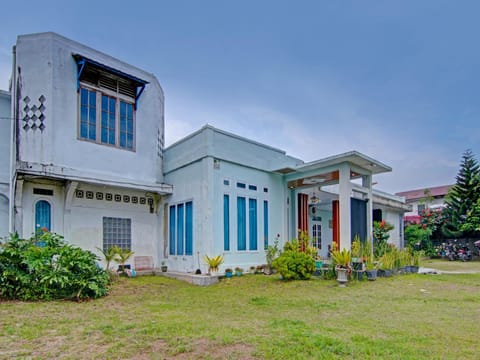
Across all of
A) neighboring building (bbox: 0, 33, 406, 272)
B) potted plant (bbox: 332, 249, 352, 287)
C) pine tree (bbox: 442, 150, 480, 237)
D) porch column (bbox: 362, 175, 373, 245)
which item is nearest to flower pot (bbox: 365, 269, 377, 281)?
potted plant (bbox: 332, 249, 352, 287)

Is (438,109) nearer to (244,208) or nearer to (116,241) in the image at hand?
(244,208)

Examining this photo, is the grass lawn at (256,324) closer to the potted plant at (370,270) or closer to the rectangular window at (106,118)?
the potted plant at (370,270)

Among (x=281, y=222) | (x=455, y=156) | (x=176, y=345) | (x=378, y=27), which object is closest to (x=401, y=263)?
(x=281, y=222)

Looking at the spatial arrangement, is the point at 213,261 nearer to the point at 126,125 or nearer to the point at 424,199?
the point at 126,125

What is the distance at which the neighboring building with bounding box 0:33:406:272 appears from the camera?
8898 mm

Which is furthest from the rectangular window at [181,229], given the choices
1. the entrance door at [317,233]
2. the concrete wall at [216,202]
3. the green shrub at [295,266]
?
the entrance door at [317,233]

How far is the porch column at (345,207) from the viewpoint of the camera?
9.16 metres

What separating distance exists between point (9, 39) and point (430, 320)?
1150cm

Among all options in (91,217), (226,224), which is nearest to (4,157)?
(91,217)

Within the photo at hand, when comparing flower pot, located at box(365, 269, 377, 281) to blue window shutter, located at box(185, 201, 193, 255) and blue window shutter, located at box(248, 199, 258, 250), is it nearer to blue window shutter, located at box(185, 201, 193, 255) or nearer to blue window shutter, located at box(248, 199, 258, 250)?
blue window shutter, located at box(248, 199, 258, 250)

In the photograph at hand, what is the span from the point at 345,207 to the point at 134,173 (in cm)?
628

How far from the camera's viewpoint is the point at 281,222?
11.4m

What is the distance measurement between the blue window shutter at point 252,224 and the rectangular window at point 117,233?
3.74 m

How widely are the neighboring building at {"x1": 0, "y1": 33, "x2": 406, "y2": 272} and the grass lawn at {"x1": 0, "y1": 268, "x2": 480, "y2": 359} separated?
8.86 ft
